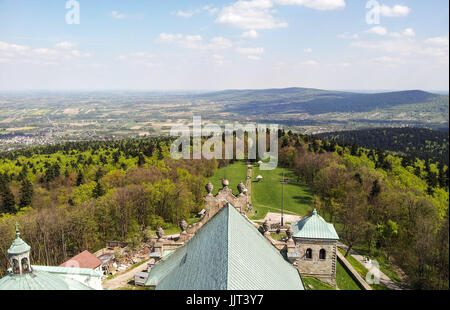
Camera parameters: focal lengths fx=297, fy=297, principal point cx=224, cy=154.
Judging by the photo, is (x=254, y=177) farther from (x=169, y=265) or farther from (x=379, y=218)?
(x=169, y=265)

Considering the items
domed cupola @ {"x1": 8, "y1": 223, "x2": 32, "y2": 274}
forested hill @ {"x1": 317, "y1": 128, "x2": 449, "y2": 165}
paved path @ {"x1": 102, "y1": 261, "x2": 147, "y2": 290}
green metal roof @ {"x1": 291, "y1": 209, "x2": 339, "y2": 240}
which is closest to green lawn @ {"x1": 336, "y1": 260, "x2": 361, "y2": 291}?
green metal roof @ {"x1": 291, "y1": 209, "x2": 339, "y2": 240}

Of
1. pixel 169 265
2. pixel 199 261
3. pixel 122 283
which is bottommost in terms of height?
pixel 122 283

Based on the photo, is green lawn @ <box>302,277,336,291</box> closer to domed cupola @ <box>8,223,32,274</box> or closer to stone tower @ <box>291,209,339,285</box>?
stone tower @ <box>291,209,339,285</box>

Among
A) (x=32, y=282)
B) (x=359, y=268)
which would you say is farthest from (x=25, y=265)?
(x=359, y=268)

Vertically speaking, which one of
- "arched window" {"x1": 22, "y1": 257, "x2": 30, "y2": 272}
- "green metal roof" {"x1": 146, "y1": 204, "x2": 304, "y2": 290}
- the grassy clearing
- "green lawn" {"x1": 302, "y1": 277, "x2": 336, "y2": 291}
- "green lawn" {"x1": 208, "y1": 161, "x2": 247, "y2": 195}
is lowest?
the grassy clearing

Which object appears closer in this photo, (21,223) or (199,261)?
(199,261)

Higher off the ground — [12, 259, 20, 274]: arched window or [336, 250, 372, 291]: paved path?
[12, 259, 20, 274]: arched window
